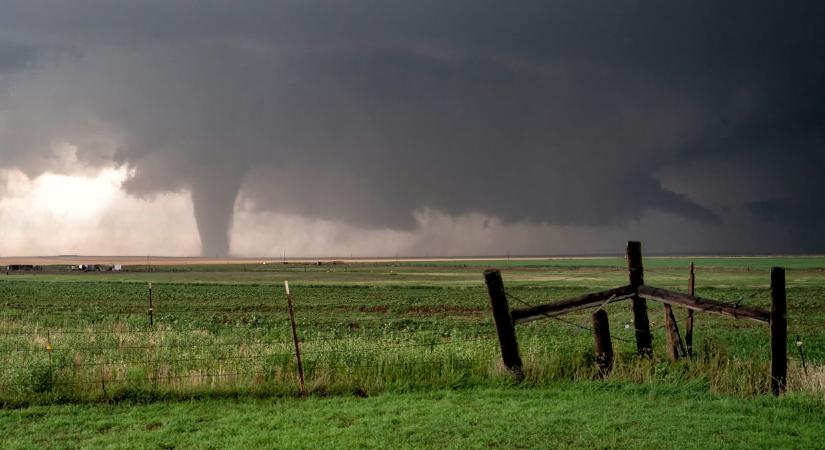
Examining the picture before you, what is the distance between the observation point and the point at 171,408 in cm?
995

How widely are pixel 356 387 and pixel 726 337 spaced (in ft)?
61.8

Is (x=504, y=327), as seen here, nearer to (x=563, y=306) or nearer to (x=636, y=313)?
(x=563, y=306)

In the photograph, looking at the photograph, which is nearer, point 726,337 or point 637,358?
point 637,358

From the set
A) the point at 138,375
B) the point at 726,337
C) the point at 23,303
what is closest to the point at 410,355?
the point at 138,375

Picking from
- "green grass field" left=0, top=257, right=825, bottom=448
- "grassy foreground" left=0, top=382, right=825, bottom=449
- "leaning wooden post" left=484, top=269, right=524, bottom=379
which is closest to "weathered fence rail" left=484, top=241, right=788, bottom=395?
"leaning wooden post" left=484, top=269, right=524, bottom=379

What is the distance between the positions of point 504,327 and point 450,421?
320cm

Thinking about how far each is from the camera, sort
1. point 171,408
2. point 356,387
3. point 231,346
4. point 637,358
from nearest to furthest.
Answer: point 171,408
point 356,387
point 637,358
point 231,346

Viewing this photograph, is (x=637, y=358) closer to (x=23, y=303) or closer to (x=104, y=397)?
(x=104, y=397)

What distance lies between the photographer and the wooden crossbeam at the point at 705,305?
10.8 meters

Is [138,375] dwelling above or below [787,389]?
above

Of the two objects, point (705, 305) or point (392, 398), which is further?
point (705, 305)

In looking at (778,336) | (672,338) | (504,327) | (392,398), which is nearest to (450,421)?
(392,398)

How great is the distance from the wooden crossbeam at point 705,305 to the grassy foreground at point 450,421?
4.70ft

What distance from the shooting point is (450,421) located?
8883mm
